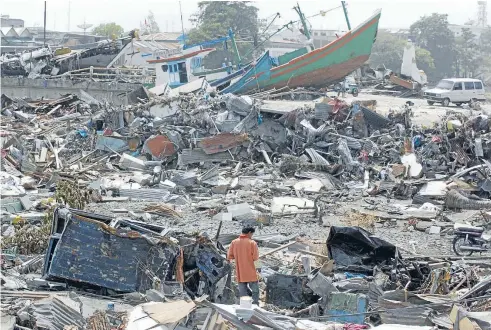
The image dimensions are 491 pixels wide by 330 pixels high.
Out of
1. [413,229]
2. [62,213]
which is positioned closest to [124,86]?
[413,229]

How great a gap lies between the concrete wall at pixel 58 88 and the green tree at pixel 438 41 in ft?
129

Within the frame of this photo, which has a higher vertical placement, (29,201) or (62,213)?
(62,213)

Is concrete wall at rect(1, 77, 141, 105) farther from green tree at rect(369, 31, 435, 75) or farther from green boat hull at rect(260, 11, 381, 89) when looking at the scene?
green tree at rect(369, 31, 435, 75)

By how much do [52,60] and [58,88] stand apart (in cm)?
269

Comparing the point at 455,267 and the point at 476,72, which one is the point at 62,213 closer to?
the point at 455,267

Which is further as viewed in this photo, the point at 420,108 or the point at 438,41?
the point at 438,41

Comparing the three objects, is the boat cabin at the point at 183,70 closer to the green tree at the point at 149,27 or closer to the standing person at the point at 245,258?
the standing person at the point at 245,258

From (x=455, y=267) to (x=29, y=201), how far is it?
369 inches

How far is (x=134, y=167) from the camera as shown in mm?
22281

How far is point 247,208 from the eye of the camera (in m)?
16.2

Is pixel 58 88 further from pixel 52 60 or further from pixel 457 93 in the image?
pixel 457 93

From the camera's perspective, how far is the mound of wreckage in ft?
28.0


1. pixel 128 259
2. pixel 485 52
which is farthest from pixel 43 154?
pixel 485 52

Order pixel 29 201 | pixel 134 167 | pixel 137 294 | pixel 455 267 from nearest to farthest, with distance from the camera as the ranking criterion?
pixel 137 294 → pixel 455 267 → pixel 29 201 → pixel 134 167
